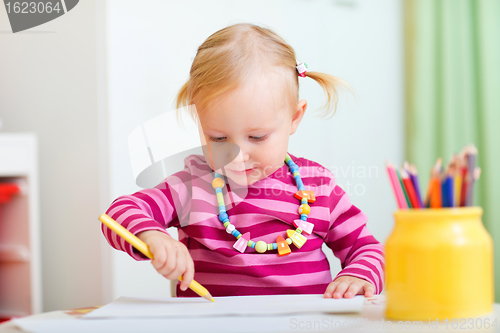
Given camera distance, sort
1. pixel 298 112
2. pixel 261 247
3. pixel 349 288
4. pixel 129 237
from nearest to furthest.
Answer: pixel 129 237 → pixel 349 288 → pixel 261 247 → pixel 298 112

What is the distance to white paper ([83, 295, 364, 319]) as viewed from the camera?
411mm

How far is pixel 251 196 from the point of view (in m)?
0.77

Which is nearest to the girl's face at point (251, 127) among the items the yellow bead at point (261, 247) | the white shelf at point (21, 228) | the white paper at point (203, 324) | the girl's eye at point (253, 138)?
the girl's eye at point (253, 138)

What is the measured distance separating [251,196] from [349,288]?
10.3 inches

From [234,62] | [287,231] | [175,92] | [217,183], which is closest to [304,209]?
[287,231]

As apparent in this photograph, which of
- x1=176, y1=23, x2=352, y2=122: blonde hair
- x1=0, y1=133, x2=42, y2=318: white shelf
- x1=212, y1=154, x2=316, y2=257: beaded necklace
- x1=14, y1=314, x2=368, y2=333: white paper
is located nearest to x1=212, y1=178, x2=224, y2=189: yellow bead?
x1=212, y1=154, x2=316, y2=257: beaded necklace

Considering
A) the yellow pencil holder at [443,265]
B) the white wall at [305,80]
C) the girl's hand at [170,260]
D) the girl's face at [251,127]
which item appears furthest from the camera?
the white wall at [305,80]

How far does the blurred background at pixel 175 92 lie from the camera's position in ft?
3.86

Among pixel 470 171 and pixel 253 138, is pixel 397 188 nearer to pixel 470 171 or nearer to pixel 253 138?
pixel 470 171

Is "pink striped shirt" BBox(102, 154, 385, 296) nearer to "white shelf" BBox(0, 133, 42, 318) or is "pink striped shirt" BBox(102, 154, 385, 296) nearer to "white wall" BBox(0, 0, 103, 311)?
"white wall" BBox(0, 0, 103, 311)

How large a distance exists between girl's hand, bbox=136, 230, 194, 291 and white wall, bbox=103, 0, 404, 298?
2.10ft

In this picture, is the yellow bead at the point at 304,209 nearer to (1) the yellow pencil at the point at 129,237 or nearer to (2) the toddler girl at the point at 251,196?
(2) the toddler girl at the point at 251,196

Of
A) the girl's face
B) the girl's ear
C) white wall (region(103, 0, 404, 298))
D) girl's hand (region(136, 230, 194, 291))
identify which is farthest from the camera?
white wall (region(103, 0, 404, 298))

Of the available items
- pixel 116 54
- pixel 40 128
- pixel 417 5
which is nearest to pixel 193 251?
pixel 116 54
